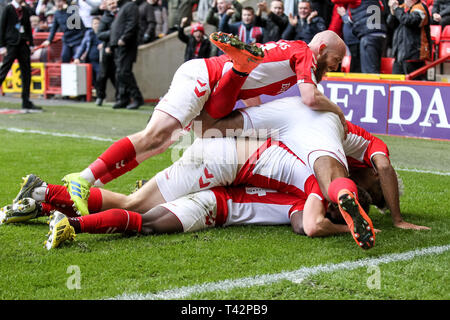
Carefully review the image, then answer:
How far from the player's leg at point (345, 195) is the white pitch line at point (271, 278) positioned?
0.15 meters

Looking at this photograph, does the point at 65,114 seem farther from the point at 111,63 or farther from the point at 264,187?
the point at 264,187

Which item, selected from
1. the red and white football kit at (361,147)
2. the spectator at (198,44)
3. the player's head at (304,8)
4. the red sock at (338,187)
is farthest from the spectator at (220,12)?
the red sock at (338,187)

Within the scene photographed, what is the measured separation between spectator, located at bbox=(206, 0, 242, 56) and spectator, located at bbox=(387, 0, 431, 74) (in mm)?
4039

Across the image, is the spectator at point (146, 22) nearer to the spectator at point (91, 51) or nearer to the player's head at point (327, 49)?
the spectator at point (91, 51)

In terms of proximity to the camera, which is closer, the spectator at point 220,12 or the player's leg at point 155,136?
the player's leg at point 155,136

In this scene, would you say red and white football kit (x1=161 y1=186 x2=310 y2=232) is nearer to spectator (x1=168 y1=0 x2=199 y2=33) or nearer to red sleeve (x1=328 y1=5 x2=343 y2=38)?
red sleeve (x1=328 y1=5 x2=343 y2=38)

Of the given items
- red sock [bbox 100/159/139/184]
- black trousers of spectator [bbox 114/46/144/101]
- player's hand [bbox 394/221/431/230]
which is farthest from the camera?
black trousers of spectator [bbox 114/46/144/101]

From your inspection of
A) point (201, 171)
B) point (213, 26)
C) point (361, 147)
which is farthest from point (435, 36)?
point (201, 171)

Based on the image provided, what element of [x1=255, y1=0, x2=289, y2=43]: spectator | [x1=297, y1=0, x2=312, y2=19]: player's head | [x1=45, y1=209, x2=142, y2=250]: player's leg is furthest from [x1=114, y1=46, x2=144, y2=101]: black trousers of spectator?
[x1=45, y1=209, x2=142, y2=250]: player's leg

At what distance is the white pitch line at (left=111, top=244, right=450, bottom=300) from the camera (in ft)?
10.7

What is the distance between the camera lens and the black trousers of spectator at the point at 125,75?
1394 cm

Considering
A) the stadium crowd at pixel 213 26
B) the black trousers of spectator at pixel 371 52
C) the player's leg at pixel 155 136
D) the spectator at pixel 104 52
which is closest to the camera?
the player's leg at pixel 155 136

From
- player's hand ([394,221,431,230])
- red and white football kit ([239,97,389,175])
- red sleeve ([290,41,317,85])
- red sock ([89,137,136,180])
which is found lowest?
player's hand ([394,221,431,230])

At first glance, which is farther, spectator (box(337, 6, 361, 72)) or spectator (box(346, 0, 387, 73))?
spectator (box(337, 6, 361, 72))
